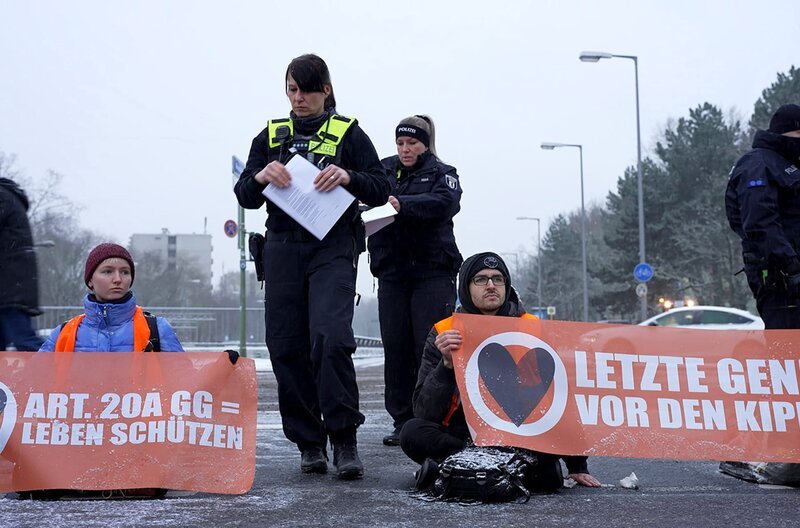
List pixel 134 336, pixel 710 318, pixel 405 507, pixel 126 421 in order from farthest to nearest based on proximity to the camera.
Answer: pixel 710 318 → pixel 134 336 → pixel 126 421 → pixel 405 507

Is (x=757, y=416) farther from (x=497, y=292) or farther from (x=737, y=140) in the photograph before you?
(x=737, y=140)

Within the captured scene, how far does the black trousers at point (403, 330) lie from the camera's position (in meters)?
6.68

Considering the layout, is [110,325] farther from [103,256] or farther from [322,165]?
[322,165]

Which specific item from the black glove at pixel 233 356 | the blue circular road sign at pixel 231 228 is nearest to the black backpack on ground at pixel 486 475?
the black glove at pixel 233 356

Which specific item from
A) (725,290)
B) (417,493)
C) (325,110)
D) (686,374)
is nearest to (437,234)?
(325,110)

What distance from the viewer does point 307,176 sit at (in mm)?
5027

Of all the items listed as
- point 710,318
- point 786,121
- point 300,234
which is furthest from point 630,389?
point 710,318

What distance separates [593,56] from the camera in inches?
1289

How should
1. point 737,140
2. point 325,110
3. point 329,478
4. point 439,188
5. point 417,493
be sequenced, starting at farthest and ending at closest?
point 737,140, point 439,188, point 325,110, point 329,478, point 417,493

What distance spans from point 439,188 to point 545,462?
8.46 ft

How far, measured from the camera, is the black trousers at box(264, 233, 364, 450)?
5.00 m

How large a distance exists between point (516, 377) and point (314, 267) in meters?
1.17

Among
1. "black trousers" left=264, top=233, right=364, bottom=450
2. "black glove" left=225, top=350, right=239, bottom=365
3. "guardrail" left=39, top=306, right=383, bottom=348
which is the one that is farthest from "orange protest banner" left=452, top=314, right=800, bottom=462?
"guardrail" left=39, top=306, right=383, bottom=348

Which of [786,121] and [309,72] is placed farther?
[786,121]
